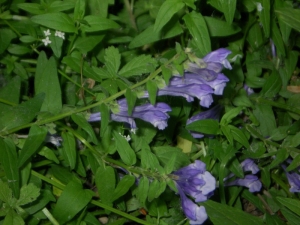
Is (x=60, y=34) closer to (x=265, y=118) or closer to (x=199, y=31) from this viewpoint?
Answer: (x=199, y=31)

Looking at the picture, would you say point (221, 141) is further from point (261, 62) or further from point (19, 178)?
point (19, 178)

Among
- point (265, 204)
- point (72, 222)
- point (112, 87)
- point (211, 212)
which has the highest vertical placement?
point (112, 87)

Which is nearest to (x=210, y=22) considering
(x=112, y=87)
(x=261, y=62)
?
(x=261, y=62)

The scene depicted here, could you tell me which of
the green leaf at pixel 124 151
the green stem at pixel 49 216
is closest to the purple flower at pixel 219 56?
the green leaf at pixel 124 151

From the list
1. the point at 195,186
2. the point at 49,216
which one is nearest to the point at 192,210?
the point at 195,186

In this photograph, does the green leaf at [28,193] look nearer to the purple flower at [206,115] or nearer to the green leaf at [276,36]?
the purple flower at [206,115]
